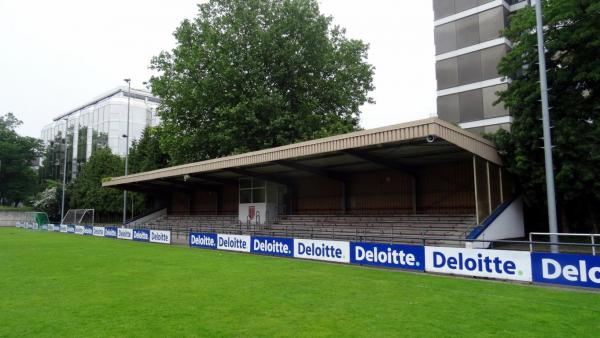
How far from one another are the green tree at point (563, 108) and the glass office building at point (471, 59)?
14.9 meters

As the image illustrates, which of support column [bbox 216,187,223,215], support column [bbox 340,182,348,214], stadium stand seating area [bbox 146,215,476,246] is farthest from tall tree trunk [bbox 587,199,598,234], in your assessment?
support column [bbox 216,187,223,215]

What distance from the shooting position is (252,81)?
3469cm

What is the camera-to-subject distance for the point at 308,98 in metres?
36.0

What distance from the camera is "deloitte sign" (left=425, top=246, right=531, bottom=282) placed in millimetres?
11727

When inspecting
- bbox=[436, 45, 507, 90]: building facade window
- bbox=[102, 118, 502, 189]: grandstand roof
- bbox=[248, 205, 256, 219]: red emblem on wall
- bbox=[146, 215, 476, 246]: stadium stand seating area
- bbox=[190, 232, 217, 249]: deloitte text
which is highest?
bbox=[436, 45, 507, 90]: building facade window

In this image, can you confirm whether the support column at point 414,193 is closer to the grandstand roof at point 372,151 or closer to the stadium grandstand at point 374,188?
the stadium grandstand at point 374,188

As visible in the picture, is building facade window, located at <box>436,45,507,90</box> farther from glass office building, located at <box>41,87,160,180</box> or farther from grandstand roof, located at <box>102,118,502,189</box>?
glass office building, located at <box>41,87,160,180</box>

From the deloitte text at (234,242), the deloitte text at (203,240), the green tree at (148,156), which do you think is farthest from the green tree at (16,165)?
the deloitte text at (234,242)

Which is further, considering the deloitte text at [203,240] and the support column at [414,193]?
the support column at [414,193]

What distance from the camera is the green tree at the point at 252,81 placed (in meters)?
33.9

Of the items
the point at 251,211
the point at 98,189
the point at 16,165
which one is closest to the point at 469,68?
the point at 251,211

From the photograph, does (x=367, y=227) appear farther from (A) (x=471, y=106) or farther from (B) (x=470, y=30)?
(B) (x=470, y=30)

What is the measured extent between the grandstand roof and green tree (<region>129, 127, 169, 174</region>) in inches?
830

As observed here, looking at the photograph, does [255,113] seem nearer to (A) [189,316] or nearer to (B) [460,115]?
(B) [460,115]
